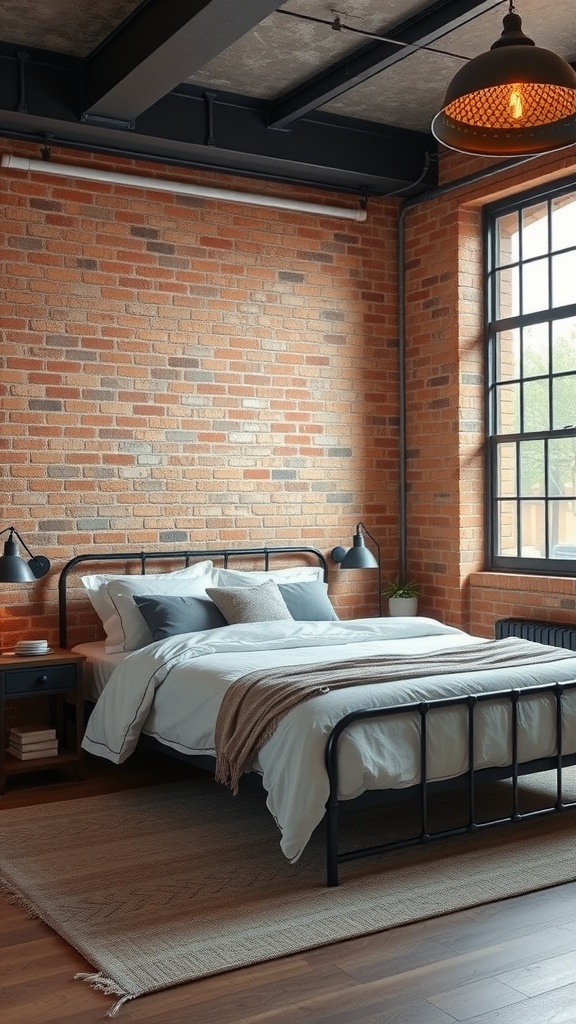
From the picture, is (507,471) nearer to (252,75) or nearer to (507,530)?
(507,530)

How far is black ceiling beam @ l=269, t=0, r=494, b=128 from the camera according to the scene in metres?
5.11

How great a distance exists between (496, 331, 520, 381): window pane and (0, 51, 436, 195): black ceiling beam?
3.87ft

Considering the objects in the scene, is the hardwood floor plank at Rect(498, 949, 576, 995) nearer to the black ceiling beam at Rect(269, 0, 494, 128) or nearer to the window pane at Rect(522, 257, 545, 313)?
the black ceiling beam at Rect(269, 0, 494, 128)

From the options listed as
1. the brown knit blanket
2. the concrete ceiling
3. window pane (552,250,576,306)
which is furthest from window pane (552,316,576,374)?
the brown knit blanket

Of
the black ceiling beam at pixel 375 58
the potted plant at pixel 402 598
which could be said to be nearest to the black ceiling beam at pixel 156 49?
the black ceiling beam at pixel 375 58

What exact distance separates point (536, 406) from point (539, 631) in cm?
146

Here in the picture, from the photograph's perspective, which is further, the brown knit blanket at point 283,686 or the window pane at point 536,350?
the window pane at point 536,350

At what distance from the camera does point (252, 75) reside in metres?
6.06

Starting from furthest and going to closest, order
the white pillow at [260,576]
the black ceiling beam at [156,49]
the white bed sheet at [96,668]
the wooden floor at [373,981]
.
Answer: the white pillow at [260,576] → the white bed sheet at [96,668] → the black ceiling beam at [156,49] → the wooden floor at [373,981]

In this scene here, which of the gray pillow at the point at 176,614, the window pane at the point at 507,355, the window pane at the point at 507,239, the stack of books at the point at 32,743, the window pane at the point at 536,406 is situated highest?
the window pane at the point at 507,239

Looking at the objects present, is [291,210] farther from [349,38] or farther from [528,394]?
[528,394]

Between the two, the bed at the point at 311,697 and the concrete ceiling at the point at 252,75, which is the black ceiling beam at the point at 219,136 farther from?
the bed at the point at 311,697

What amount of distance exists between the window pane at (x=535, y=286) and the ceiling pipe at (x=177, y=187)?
3.95 feet

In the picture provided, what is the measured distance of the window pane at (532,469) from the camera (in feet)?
22.3
